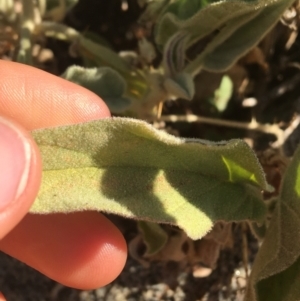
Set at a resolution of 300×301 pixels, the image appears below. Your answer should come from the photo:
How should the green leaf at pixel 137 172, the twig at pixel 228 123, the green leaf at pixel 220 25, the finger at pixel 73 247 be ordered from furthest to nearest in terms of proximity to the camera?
the twig at pixel 228 123, the finger at pixel 73 247, the green leaf at pixel 220 25, the green leaf at pixel 137 172

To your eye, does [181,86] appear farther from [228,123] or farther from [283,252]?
[283,252]

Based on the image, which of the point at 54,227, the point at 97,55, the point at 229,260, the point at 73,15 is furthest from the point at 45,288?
the point at 73,15

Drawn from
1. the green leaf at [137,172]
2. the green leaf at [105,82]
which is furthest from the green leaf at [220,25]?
the green leaf at [137,172]

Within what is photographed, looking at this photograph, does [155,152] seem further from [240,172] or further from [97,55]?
[97,55]

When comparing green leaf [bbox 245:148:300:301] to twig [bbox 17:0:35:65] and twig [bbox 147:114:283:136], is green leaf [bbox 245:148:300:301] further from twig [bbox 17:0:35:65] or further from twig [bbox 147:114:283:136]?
twig [bbox 17:0:35:65]

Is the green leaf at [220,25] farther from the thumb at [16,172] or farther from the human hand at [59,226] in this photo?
the thumb at [16,172]

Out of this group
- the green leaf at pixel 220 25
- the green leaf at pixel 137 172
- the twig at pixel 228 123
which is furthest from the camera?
the twig at pixel 228 123

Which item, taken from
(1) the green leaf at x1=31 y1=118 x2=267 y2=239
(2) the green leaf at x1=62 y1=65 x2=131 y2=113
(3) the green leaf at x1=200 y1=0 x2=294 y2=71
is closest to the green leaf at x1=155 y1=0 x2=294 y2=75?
(3) the green leaf at x1=200 y1=0 x2=294 y2=71

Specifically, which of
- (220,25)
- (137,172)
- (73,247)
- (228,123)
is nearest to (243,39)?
(220,25)
